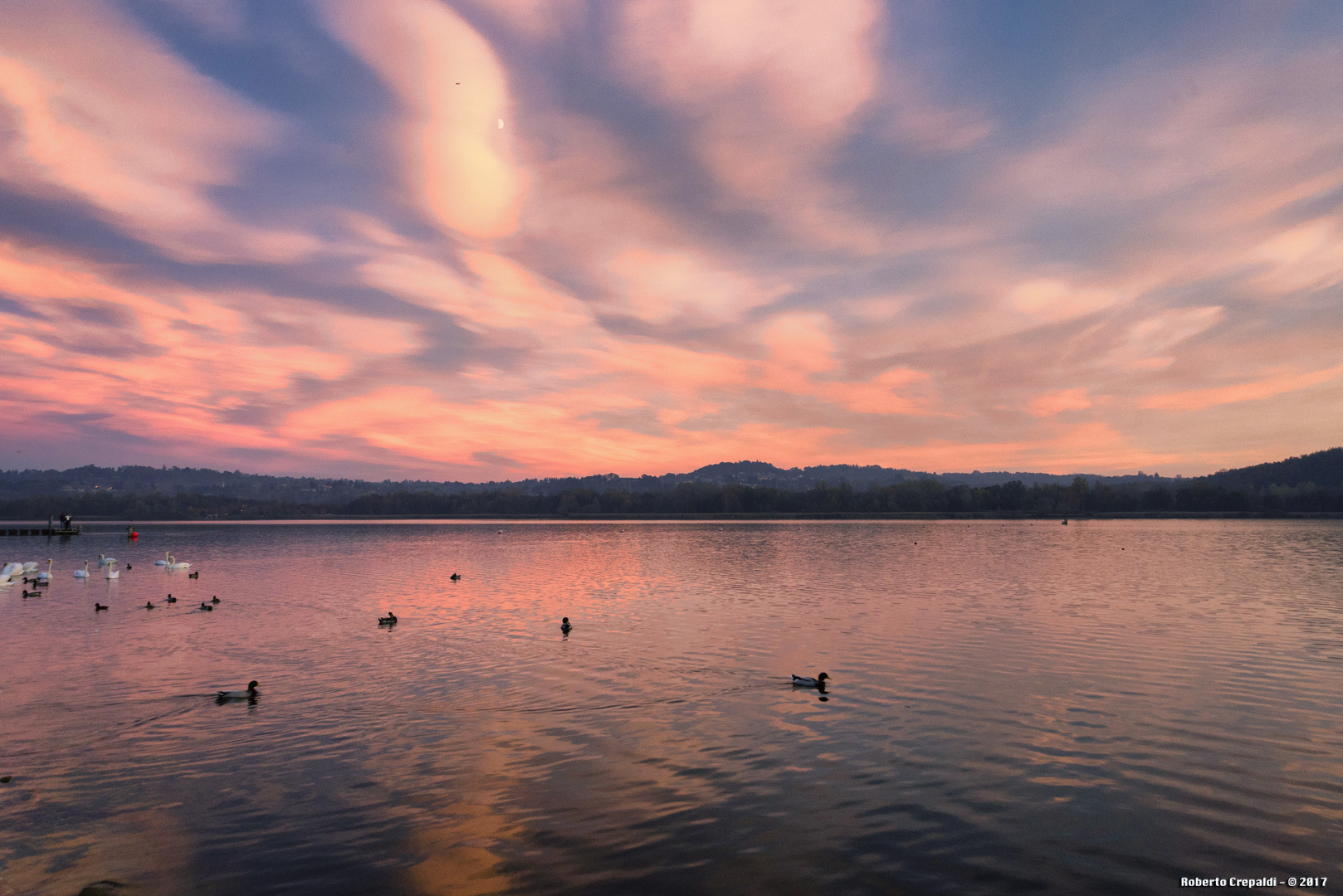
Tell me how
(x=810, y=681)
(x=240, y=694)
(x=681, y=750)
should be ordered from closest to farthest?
1. (x=681, y=750)
2. (x=240, y=694)
3. (x=810, y=681)

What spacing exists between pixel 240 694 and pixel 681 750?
16591 mm

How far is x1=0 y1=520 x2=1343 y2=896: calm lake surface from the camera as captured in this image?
13336 mm

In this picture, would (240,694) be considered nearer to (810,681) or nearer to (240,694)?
(240,694)

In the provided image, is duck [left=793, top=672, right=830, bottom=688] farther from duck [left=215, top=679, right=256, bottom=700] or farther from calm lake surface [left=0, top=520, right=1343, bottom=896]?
duck [left=215, top=679, right=256, bottom=700]

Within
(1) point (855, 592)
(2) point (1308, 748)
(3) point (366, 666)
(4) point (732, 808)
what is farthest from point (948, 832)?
(1) point (855, 592)

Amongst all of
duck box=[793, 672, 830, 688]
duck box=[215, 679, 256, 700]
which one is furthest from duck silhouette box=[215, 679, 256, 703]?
duck box=[793, 672, 830, 688]

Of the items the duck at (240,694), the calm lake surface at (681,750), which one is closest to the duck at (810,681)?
the calm lake surface at (681,750)

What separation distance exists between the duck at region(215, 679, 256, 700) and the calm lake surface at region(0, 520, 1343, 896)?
1.45 ft

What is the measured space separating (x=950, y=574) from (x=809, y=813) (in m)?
56.9

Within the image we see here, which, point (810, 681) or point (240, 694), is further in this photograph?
point (810, 681)

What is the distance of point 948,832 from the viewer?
14344mm

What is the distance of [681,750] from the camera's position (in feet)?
64.4

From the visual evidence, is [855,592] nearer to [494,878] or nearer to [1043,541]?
[494,878]

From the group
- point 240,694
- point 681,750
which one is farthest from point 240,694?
point 681,750
